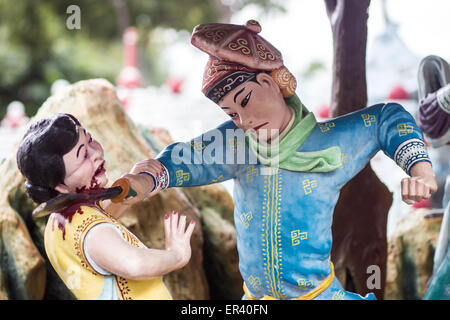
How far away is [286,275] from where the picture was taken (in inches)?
75.9

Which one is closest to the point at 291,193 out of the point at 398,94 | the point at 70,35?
the point at 398,94

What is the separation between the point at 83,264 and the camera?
1.70m

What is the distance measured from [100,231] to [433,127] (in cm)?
149

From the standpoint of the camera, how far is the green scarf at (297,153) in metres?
1.90

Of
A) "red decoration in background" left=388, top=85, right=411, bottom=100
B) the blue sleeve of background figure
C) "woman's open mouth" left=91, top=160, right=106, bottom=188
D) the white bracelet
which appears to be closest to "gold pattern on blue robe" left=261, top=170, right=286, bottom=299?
the blue sleeve of background figure

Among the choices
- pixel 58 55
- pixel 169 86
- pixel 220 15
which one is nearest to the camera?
pixel 169 86

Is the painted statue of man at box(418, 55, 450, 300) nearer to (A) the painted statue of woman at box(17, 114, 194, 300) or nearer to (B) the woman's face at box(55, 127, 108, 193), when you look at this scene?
(A) the painted statue of woman at box(17, 114, 194, 300)

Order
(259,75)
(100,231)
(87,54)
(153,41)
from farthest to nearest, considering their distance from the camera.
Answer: (153,41), (87,54), (259,75), (100,231)

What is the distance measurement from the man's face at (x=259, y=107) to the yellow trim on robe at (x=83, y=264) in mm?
527

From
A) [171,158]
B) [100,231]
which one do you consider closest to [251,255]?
[171,158]

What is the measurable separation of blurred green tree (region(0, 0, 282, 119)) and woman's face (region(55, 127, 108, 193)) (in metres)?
7.14

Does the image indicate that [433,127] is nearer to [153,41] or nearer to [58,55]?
[58,55]

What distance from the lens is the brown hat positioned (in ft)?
6.11

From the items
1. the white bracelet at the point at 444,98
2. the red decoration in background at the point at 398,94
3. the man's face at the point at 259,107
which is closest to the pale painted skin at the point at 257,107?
the man's face at the point at 259,107
